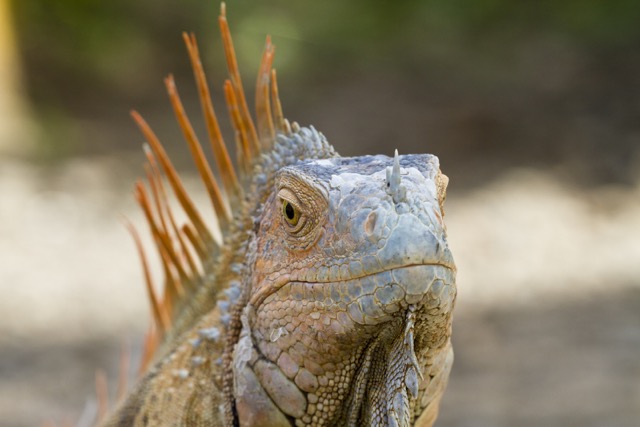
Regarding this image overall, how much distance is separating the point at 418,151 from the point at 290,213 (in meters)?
8.77

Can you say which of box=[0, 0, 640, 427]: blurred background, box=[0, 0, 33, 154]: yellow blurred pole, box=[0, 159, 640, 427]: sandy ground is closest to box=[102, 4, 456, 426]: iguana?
box=[0, 0, 640, 427]: blurred background

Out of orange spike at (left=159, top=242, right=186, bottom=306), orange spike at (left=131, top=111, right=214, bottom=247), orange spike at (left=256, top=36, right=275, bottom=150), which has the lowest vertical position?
orange spike at (left=159, top=242, right=186, bottom=306)

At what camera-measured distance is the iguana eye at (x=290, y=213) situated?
2.27 metres

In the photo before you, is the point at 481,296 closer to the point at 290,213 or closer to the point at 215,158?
the point at 215,158

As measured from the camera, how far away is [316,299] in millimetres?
2168

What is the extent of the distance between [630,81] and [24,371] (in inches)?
370

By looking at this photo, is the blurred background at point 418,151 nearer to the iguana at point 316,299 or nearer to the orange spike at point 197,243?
the orange spike at point 197,243

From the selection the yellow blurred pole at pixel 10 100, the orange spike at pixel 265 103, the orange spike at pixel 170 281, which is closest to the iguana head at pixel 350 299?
the orange spike at pixel 265 103

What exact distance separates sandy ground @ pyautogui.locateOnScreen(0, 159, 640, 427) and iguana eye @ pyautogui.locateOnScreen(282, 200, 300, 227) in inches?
192

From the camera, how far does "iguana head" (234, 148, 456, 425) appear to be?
203 cm

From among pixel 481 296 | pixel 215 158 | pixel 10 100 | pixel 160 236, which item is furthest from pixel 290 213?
pixel 10 100

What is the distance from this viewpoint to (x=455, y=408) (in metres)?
6.98

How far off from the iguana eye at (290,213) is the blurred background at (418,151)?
7.81 feet

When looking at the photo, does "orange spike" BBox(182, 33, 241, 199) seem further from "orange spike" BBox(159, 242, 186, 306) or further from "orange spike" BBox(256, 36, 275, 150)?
"orange spike" BBox(159, 242, 186, 306)
